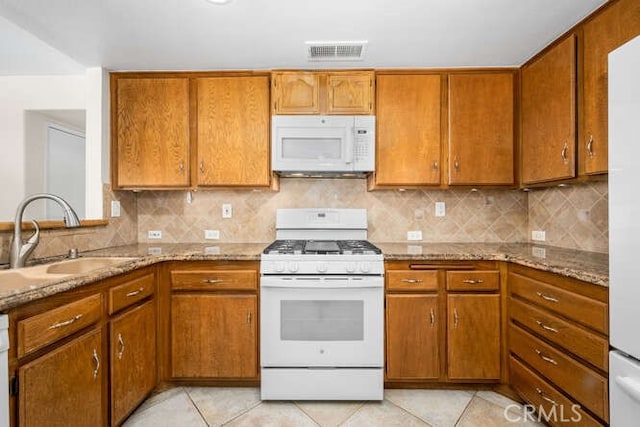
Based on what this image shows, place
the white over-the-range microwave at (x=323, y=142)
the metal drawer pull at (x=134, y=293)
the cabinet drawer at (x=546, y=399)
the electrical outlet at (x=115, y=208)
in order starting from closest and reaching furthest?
the cabinet drawer at (x=546, y=399)
the metal drawer pull at (x=134, y=293)
the white over-the-range microwave at (x=323, y=142)
the electrical outlet at (x=115, y=208)

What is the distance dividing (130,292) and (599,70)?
2.72 meters

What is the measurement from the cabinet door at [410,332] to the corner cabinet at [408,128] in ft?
2.77

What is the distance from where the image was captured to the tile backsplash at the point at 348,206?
2.62 metres

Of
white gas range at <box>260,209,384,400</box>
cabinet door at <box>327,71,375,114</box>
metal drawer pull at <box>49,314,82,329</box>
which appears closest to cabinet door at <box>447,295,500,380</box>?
white gas range at <box>260,209,384,400</box>

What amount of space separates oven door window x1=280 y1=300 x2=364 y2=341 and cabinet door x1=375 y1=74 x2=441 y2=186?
94cm

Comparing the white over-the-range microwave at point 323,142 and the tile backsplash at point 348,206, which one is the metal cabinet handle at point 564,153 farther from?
the white over-the-range microwave at point 323,142

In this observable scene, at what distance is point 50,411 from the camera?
1.23m

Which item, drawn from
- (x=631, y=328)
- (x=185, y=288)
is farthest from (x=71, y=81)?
(x=631, y=328)

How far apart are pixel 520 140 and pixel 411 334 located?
1.58m

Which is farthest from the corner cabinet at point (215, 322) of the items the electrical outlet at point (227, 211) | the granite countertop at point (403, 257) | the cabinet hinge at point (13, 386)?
the cabinet hinge at point (13, 386)

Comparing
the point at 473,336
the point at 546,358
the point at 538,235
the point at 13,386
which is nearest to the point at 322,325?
the point at 473,336

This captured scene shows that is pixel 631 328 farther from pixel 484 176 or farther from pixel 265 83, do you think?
pixel 265 83

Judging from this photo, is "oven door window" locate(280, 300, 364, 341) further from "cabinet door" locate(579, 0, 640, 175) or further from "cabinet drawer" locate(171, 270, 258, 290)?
"cabinet door" locate(579, 0, 640, 175)

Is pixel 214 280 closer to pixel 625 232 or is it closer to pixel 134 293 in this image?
pixel 134 293
